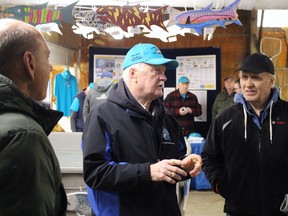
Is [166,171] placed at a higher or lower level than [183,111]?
higher

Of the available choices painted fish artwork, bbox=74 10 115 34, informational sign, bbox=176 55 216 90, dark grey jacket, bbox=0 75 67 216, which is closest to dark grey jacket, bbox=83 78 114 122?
painted fish artwork, bbox=74 10 115 34

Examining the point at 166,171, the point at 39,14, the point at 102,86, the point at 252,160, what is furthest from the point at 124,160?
the point at 102,86

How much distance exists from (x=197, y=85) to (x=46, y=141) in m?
6.76

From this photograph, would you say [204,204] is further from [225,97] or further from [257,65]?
[257,65]

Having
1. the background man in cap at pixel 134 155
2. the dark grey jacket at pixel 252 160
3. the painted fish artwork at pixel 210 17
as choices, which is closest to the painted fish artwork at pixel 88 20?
the painted fish artwork at pixel 210 17

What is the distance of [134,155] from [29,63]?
2.64 ft

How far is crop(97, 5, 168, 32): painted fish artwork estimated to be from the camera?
16.0 ft

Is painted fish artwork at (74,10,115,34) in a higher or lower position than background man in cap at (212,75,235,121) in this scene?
higher

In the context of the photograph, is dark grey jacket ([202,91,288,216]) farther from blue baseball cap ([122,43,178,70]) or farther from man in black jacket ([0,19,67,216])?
man in black jacket ([0,19,67,216])

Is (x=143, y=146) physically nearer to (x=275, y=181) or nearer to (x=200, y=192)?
(x=275, y=181)

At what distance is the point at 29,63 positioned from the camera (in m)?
1.15

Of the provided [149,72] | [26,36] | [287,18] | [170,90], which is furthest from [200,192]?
[26,36]

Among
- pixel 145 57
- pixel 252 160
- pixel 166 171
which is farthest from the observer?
pixel 252 160

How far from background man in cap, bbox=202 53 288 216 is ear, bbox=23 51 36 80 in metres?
1.47
